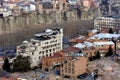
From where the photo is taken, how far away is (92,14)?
41.5m

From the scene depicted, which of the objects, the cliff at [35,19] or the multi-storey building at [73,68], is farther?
the cliff at [35,19]

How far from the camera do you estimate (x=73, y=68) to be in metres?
17.5

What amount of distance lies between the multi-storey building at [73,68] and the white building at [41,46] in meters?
2.65

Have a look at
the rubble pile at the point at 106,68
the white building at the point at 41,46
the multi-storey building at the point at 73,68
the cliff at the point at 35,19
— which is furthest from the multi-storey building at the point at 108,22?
the multi-storey building at the point at 73,68

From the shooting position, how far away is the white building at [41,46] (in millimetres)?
19688

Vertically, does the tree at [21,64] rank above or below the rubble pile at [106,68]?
above

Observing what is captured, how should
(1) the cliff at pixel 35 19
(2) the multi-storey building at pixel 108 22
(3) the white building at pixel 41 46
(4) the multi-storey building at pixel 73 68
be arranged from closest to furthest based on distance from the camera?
(4) the multi-storey building at pixel 73 68, (3) the white building at pixel 41 46, (2) the multi-storey building at pixel 108 22, (1) the cliff at pixel 35 19

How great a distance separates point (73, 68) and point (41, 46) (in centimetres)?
343

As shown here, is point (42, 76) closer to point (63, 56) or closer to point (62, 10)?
point (63, 56)

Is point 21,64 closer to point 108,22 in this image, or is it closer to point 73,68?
point 73,68

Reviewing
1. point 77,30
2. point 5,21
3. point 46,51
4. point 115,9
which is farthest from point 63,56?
point 115,9

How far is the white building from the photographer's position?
1969cm

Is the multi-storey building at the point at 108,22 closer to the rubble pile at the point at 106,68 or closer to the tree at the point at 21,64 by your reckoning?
the rubble pile at the point at 106,68

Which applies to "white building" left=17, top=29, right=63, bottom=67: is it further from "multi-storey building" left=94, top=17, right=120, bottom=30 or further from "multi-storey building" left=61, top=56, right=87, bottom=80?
"multi-storey building" left=94, top=17, right=120, bottom=30
